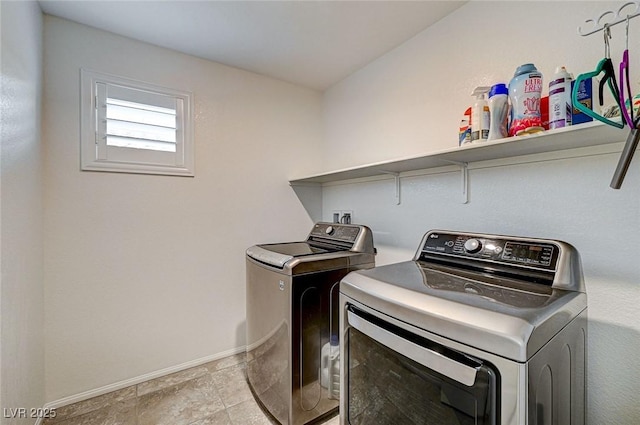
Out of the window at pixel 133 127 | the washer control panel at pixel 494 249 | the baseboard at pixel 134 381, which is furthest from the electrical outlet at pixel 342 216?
the baseboard at pixel 134 381

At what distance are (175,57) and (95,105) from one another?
628 mm

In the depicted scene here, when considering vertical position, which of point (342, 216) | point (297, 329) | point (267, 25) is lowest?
point (297, 329)

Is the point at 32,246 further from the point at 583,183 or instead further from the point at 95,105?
the point at 583,183

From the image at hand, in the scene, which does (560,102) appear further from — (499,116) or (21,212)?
(21,212)

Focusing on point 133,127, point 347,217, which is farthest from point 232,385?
point 133,127

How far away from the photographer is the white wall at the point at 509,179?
99cm

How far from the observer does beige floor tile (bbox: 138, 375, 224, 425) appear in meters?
1.50

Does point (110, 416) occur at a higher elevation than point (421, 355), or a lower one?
lower

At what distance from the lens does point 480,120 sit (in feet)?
3.89

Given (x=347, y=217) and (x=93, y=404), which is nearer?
(x=93, y=404)

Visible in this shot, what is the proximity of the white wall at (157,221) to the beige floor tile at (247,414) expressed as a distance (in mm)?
599

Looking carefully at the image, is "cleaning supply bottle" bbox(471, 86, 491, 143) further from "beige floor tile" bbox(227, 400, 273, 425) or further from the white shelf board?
"beige floor tile" bbox(227, 400, 273, 425)

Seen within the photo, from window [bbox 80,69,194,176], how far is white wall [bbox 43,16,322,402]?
6cm

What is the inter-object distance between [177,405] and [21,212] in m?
1.31
